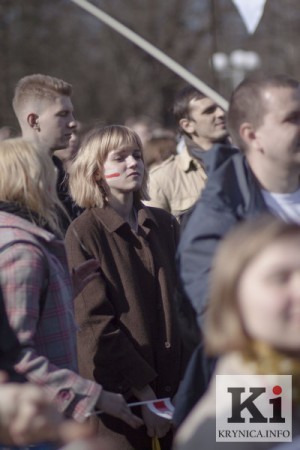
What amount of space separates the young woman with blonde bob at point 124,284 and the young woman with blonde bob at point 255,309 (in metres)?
2.00

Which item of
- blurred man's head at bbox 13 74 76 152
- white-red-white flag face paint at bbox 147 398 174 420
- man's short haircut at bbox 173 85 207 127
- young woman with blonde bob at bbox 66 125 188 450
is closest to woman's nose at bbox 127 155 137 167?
young woman with blonde bob at bbox 66 125 188 450

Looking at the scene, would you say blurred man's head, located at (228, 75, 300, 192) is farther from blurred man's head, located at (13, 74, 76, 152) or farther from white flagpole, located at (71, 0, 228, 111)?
blurred man's head, located at (13, 74, 76, 152)

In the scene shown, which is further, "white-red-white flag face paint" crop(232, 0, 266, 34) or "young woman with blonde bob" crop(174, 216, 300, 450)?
"white-red-white flag face paint" crop(232, 0, 266, 34)

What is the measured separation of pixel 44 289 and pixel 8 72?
91.7ft

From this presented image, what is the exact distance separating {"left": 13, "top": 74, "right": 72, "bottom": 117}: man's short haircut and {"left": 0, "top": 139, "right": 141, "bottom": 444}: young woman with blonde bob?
2.01 m

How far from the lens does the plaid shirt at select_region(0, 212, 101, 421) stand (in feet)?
11.9

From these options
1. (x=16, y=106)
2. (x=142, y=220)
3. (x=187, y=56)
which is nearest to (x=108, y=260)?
(x=142, y=220)

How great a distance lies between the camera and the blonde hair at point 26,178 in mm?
3812

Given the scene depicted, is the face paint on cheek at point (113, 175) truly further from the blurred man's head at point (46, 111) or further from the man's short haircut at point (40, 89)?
the man's short haircut at point (40, 89)

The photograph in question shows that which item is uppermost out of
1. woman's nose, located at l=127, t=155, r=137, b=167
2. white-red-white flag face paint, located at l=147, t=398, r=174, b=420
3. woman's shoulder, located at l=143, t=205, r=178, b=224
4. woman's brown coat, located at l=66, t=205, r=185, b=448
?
woman's nose, located at l=127, t=155, r=137, b=167

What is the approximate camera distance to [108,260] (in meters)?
4.86

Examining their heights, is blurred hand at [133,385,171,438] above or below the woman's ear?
below

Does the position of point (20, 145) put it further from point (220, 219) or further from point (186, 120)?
point (186, 120)

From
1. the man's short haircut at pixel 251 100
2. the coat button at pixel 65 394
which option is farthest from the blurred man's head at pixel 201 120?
the coat button at pixel 65 394
